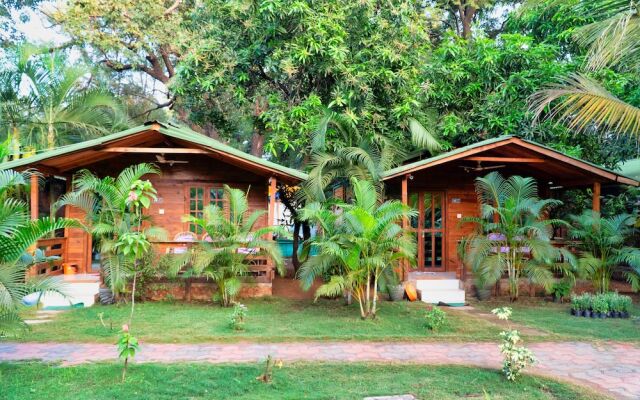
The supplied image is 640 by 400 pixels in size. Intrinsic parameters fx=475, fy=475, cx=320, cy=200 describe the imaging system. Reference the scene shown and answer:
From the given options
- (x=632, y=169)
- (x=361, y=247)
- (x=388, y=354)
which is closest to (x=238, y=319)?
(x=361, y=247)

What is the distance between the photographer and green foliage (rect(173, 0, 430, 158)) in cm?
1101

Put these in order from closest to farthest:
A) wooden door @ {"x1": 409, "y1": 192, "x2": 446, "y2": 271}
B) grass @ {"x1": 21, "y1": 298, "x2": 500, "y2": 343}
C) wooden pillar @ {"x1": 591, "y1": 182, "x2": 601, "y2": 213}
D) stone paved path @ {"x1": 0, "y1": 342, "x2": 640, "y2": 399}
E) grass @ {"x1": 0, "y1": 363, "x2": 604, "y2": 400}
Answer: grass @ {"x1": 0, "y1": 363, "x2": 604, "y2": 400}, stone paved path @ {"x1": 0, "y1": 342, "x2": 640, "y2": 399}, grass @ {"x1": 21, "y1": 298, "x2": 500, "y2": 343}, wooden pillar @ {"x1": 591, "y1": 182, "x2": 601, "y2": 213}, wooden door @ {"x1": 409, "y1": 192, "x2": 446, "y2": 271}

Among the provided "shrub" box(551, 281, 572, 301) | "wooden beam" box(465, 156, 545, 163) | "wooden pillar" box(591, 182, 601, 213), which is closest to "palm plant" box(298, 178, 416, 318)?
"wooden beam" box(465, 156, 545, 163)

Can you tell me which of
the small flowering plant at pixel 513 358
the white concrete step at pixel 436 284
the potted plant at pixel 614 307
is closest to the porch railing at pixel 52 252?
the white concrete step at pixel 436 284

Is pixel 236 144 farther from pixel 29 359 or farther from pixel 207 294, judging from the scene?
pixel 29 359

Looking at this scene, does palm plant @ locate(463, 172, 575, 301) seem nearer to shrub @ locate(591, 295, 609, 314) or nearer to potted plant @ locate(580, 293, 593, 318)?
potted plant @ locate(580, 293, 593, 318)

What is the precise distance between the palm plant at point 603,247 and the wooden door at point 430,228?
2.90 metres

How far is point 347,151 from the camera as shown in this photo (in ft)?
35.1

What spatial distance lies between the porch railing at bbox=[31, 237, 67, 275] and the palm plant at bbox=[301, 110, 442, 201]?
17.9ft

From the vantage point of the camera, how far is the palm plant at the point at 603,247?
9398mm

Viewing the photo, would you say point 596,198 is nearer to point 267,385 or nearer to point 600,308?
point 600,308

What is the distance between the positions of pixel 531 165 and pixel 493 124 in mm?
1374

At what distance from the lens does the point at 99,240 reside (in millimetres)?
8547

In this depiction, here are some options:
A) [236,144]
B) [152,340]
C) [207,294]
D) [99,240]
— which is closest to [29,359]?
[152,340]
